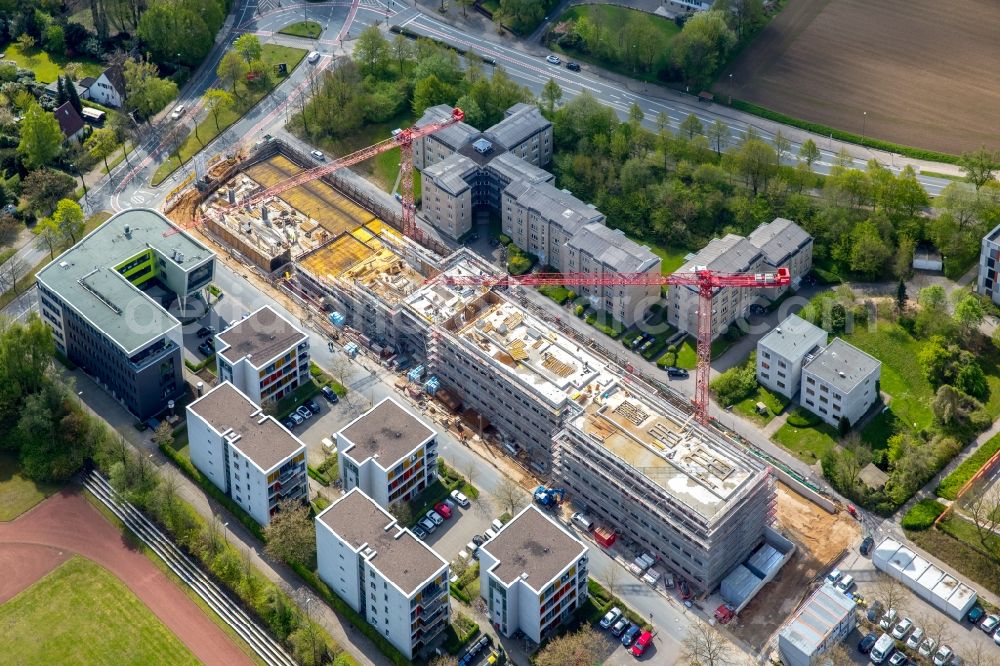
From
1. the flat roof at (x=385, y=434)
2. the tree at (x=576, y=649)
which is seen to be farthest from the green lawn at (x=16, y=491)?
the tree at (x=576, y=649)

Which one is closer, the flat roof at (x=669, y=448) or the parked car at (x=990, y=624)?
the parked car at (x=990, y=624)

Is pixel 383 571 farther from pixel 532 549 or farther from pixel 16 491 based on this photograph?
pixel 16 491

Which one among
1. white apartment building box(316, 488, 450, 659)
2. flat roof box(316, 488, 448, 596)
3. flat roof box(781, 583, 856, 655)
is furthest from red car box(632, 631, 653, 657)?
flat roof box(316, 488, 448, 596)

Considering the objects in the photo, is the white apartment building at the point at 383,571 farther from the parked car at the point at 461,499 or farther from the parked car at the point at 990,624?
the parked car at the point at 990,624

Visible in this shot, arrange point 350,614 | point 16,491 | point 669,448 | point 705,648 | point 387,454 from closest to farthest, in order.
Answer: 1. point 705,648
2. point 350,614
3. point 669,448
4. point 387,454
5. point 16,491

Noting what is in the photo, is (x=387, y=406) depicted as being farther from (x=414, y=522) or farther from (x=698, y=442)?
(x=698, y=442)

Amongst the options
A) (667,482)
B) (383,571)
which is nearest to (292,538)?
(383,571)

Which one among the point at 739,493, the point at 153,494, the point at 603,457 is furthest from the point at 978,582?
the point at 153,494
